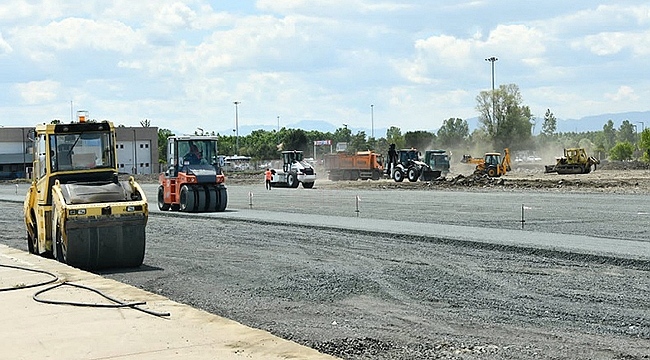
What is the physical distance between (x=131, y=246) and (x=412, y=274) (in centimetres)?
510

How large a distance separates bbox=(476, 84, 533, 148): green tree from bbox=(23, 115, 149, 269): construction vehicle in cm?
10847

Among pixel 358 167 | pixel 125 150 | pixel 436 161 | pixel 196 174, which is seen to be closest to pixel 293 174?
pixel 358 167

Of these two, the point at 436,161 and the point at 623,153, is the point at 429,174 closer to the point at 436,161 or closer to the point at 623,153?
the point at 436,161

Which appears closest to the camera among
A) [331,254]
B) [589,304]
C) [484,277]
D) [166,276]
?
[589,304]

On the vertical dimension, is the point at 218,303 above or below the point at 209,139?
below

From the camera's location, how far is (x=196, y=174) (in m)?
31.5

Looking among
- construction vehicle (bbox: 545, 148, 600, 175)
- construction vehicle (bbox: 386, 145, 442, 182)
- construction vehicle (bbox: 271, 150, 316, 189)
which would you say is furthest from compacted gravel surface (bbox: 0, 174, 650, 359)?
construction vehicle (bbox: 545, 148, 600, 175)

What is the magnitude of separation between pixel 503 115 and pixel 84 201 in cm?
11163

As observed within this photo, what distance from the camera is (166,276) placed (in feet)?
50.6

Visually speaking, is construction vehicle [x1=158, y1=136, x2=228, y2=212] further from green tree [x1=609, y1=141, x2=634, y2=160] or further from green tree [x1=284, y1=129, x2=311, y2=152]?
green tree [x1=284, y1=129, x2=311, y2=152]

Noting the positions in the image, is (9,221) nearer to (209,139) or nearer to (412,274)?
(209,139)

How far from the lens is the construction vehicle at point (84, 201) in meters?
15.5

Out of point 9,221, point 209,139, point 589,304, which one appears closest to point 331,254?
point 589,304

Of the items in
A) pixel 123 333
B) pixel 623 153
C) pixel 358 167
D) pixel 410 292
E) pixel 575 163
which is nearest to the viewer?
pixel 123 333
